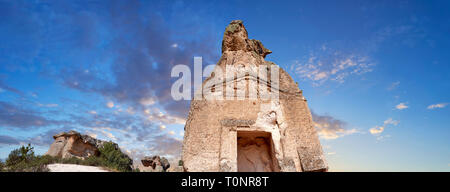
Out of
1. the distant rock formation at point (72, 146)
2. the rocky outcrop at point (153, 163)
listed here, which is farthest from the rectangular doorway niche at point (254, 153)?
the distant rock formation at point (72, 146)

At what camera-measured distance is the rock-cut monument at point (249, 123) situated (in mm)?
5230

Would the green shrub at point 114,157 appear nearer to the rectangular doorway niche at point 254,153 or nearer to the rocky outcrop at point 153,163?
the rocky outcrop at point 153,163

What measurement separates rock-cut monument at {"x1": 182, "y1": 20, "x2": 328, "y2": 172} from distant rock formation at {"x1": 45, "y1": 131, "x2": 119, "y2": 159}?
53.2 ft

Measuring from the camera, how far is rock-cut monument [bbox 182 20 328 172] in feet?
17.2

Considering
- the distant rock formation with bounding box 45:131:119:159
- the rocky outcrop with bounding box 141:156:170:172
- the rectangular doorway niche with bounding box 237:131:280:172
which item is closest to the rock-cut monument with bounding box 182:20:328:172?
the rectangular doorway niche with bounding box 237:131:280:172

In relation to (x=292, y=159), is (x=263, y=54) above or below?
above

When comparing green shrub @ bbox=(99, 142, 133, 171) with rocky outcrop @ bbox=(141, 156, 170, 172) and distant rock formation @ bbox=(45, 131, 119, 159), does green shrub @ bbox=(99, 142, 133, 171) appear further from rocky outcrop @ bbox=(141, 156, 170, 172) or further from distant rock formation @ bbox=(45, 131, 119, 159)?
rocky outcrop @ bbox=(141, 156, 170, 172)

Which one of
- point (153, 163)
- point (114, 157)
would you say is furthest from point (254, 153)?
point (114, 157)

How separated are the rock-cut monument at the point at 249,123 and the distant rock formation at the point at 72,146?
16.2 m
